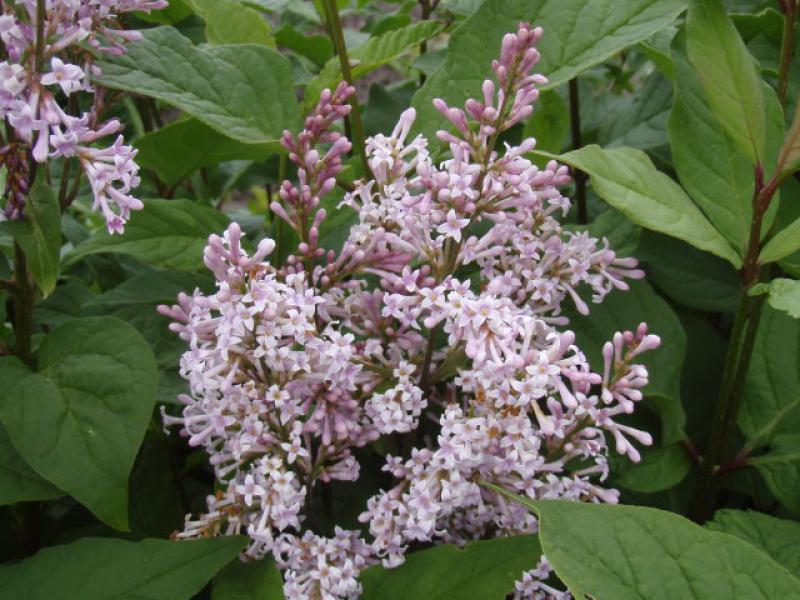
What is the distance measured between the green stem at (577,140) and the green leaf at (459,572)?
83 cm

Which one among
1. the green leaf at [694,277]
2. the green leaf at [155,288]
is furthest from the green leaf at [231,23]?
the green leaf at [694,277]

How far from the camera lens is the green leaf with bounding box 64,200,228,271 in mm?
1472

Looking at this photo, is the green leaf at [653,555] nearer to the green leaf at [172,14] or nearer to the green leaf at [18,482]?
the green leaf at [18,482]

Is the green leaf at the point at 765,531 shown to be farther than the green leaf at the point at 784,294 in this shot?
Yes

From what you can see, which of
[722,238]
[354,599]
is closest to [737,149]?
[722,238]

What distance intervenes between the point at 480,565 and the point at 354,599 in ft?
0.55

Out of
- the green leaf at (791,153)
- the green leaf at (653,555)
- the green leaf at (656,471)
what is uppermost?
the green leaf at (791,153)

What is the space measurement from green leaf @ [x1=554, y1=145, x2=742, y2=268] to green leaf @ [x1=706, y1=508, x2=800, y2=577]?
0.37 metres

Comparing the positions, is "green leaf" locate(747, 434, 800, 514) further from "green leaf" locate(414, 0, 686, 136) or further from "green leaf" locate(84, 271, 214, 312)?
"green leaf" locate(84, 271, 214, 312)

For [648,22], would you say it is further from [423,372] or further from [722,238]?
[423,372]

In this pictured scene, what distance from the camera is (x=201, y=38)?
2.12 meters

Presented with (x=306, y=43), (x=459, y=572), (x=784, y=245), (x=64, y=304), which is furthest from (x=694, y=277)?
(x=64, y=304)

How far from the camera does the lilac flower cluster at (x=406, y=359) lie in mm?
1072

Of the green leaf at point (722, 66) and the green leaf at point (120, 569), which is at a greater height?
the green leaf at point (722, 66)
